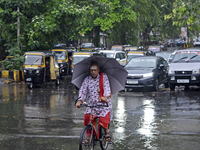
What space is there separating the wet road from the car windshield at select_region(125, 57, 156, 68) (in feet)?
10.5

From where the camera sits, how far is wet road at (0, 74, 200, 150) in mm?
8219

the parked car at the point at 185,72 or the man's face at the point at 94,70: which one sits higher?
the man's face at the point at 94,70

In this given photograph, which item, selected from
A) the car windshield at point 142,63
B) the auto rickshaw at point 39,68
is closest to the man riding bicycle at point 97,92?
the car windshield at point 142,63

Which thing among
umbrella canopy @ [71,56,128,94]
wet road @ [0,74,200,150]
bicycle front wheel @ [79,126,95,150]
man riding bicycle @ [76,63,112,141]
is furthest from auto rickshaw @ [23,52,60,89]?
bicycle front wheel @ [79,126,95,150]

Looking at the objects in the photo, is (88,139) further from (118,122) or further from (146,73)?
(146,73)

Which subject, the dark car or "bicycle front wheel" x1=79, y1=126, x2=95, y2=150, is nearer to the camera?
"bicycle front wheel" x1=79, y1=126, x2=95, y2=150

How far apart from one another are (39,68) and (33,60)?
66 cm

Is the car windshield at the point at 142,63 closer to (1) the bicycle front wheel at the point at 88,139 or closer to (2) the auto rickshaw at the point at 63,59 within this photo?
(2) the auto rickshaw at the point at 63,59

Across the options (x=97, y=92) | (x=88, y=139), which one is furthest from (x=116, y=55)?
(x=88, y=139)

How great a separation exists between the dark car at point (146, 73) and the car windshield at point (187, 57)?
909 millimetres

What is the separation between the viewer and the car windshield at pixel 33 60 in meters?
21.7

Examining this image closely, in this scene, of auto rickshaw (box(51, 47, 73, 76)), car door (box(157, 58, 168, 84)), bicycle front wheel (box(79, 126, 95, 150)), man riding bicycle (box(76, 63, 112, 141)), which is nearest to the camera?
bicycle front wheel (box(79, 126, 95, 150))

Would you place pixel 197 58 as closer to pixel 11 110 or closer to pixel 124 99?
pixel 124 99

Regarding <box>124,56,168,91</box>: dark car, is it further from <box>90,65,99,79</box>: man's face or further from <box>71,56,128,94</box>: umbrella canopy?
<box>90,65,99,79</box>: man's face
